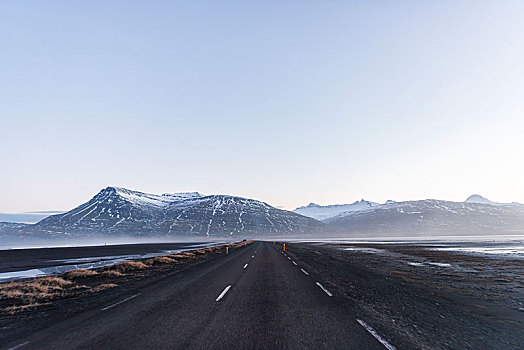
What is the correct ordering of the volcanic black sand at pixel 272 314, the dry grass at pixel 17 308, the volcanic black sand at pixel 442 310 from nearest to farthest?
the volcanic black sand at pixel 272 314 → the volcanic black sand at pixel 442 310 → the dry grass at pixel 17 308

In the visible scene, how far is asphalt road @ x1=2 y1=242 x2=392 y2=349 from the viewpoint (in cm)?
642

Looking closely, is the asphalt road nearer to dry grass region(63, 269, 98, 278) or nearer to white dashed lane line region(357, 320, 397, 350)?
white dashed lane line region(357, 320, 397, 350)

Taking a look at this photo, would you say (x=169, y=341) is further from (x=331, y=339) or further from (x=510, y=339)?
(x=510, y=339)

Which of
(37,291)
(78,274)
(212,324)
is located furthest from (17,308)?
(78,274)

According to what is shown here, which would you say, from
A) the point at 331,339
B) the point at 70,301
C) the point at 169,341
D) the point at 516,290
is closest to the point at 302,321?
the point at 331,339

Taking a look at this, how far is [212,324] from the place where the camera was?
7828mm

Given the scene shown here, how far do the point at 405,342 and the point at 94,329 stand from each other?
6.66m

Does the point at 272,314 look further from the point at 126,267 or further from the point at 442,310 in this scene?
the point at 126,267

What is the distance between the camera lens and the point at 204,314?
8.91 metres

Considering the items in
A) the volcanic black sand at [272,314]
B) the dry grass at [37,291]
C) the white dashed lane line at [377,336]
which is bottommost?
the dry grass at [37,291]

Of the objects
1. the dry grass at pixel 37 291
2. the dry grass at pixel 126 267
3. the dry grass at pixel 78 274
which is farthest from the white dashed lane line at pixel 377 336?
the dry grass at pixel 126 267

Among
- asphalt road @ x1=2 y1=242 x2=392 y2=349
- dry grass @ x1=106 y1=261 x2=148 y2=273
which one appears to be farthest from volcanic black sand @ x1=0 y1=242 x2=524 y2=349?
dry grass @ x1=106 y1=261 x2=148 y2=273

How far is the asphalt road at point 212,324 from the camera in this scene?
21.1 ft

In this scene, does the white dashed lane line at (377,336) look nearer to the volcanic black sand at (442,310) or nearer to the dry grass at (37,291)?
the volcanic black sand at (442,310)
